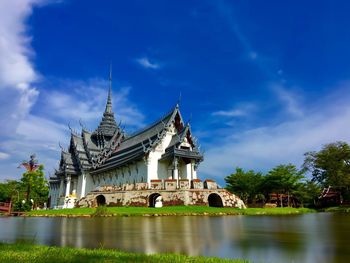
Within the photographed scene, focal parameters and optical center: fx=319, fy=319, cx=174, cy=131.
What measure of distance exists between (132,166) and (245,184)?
2014 cm

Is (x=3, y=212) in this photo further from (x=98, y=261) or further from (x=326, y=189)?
(x=326, y=189)

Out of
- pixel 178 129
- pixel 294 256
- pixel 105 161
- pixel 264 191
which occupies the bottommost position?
pixel 294 256

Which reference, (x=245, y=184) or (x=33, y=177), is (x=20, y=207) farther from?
(x=245, y=184)

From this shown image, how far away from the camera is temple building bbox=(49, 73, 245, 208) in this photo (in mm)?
31828

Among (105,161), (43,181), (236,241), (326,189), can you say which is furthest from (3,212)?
(326,189)

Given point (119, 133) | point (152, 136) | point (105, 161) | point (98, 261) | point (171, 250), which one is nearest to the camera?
point (98, 261)

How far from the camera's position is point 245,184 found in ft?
171

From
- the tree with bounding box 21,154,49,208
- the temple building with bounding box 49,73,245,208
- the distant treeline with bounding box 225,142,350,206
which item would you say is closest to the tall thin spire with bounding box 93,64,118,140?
the temple building with bounding box 49,73,245,208

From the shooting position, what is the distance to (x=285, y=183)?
4544cm

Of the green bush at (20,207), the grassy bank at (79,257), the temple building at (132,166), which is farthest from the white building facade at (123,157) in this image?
the grassy bank at (79,257)

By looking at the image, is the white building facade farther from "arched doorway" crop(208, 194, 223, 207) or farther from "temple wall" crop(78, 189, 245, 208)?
"arched doorway" crop(208, 194, 223, 207)

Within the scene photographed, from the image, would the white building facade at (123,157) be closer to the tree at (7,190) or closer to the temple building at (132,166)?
the temple building at (132,166)

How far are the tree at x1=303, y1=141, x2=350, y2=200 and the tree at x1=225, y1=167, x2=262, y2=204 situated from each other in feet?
26.4

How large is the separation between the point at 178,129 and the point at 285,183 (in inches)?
683
